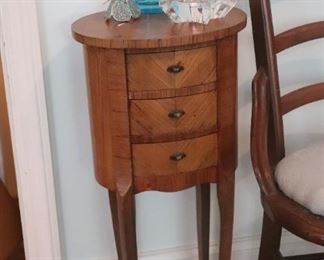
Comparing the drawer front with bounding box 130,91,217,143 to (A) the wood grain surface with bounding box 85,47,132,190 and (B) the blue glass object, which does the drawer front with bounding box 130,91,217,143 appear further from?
(B) the blue glass object

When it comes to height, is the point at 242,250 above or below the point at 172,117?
below

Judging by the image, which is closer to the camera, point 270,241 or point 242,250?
point 270,241

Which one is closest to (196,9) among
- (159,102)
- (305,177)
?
(159,102)

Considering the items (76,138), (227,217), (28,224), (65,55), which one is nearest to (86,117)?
(76,138)

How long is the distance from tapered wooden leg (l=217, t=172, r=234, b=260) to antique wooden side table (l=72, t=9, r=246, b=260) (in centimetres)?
2

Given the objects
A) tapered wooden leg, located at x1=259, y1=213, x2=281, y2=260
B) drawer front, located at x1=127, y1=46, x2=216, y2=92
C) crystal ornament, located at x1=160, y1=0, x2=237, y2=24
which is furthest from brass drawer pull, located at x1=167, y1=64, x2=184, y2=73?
tapered wooden leg, located at x1=259, y1=213, x2=281, y2=260

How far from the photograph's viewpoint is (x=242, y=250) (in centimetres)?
186

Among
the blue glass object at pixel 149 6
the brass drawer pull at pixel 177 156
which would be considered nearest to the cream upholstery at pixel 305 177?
the brass drawer pull at pixel 177 156

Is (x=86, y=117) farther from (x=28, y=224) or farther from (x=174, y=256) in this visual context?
(x=174, y=256)

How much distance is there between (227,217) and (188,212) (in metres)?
0.35

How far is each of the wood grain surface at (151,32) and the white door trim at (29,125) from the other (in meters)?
0.19

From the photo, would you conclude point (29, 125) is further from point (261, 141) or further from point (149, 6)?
point (261, 141)

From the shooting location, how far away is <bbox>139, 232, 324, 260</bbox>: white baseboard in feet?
Result: 5.94

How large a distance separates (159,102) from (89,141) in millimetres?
457
